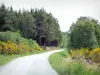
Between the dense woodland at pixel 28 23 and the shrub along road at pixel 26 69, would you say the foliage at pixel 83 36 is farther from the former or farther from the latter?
the dense woodland at pixel 28 23

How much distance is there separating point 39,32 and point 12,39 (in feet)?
96.5

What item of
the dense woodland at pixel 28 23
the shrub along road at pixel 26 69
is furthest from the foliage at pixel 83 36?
the dense woodland at pixel 28 23

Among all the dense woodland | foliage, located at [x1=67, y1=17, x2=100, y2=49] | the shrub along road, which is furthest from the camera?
the dense woodland

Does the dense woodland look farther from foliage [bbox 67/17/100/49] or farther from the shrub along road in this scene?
the shrub along road

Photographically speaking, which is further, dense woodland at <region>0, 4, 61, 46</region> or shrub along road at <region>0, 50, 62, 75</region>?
dense woodland at <region>0, 4, 61, 46</region>

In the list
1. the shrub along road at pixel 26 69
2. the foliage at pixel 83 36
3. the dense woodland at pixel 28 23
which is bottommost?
the shrub along road at pixel 26 69

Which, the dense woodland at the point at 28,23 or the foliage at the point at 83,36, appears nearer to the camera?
the foliage at the point at 83,36

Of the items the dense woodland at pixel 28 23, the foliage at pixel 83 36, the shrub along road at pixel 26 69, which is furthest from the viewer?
the dense woodland at pixel 28 23

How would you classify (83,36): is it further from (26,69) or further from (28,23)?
(28,23)

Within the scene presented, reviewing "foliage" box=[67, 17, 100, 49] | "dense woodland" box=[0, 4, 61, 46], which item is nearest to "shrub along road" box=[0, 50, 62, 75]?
"foliage" box=[67, 17, 100, 49]

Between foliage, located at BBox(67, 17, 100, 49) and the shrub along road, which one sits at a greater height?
foliage, located at BBox(67, 17, 100, 49)

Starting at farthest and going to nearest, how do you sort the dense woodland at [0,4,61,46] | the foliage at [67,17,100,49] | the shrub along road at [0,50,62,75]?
the dense woodland at [0,4,61,46], the foliage at [67,17,100,49], the shrub along road at [0,50,62,75]

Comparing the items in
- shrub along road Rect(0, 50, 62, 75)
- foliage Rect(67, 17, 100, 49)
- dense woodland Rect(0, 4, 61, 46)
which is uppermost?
dense woodland Rect(0, 4, 61, 46)

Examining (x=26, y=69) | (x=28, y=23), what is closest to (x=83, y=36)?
(x=26, y=69)
